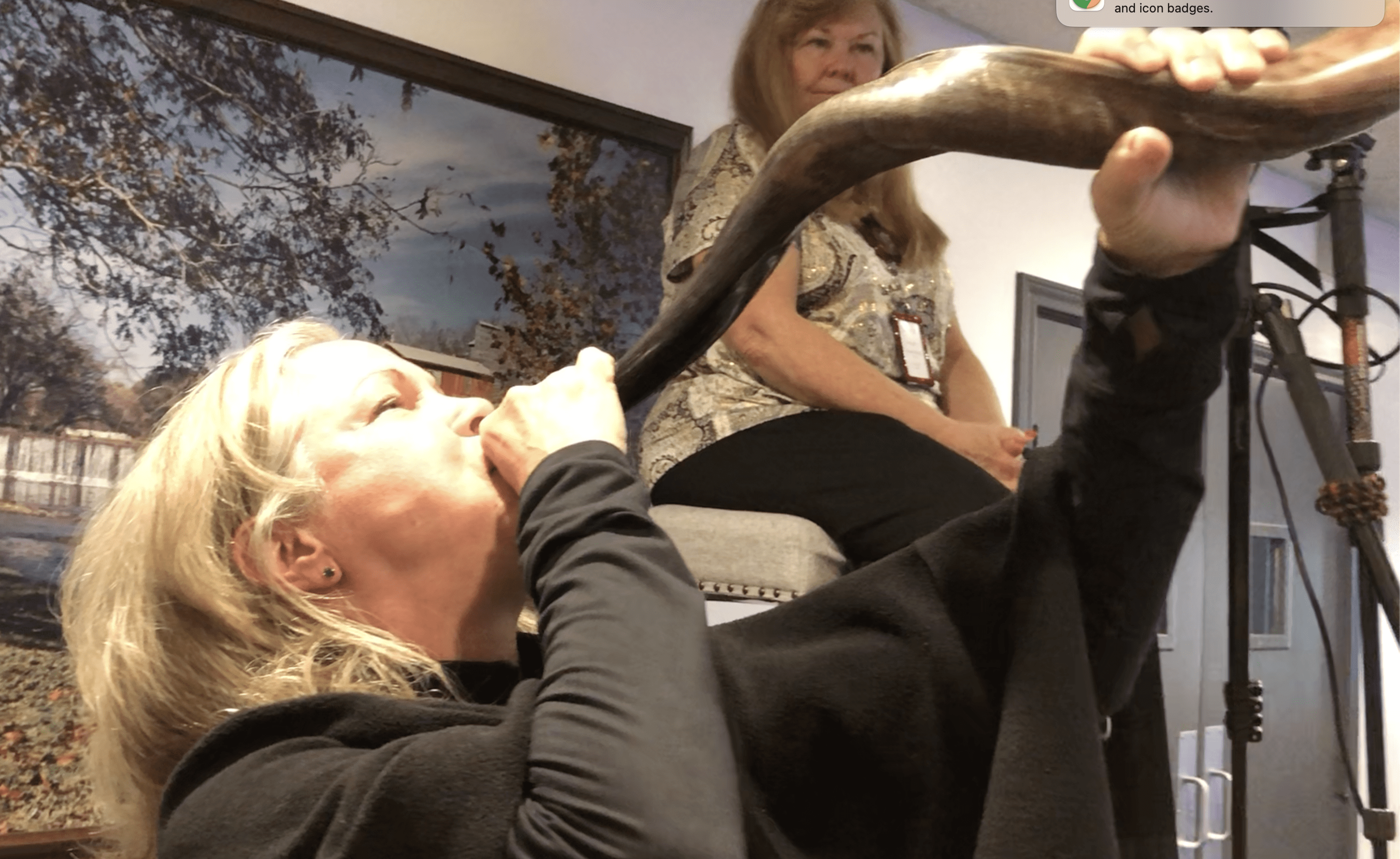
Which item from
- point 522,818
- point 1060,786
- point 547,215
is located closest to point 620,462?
point 522,818

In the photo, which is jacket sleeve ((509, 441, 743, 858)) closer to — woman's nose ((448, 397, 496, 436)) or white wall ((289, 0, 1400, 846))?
woman's nose ((448, 397, 496, 436))

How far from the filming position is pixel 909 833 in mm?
681

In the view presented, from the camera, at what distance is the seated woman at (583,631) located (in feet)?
1.90

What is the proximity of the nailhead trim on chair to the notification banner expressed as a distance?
0.66m

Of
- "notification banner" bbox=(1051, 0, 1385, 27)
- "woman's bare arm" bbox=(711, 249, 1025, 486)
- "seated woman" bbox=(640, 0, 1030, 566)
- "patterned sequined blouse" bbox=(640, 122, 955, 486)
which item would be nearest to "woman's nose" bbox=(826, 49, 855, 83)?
"seated woman" bbox=(640, 0, 1030, 566)

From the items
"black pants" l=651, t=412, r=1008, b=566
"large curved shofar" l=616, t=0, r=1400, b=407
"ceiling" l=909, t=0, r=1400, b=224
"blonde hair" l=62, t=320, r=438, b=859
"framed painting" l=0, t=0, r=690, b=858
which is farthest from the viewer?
"ceiling" l=909, t=0, r=1400, b=224

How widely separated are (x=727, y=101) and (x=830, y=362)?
1.18m

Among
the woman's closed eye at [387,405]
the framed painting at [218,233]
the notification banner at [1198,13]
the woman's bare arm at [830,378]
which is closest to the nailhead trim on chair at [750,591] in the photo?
the woman's bare arm at [830,378]

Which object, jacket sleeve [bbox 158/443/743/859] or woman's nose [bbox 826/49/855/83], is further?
woman's nose [bbox 826/49/855/83]

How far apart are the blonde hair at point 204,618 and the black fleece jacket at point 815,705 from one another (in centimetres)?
13

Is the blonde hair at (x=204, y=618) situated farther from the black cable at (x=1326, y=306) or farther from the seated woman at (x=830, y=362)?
the black cable at (x=1326, y=306)

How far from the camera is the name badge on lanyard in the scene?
4.19 ft

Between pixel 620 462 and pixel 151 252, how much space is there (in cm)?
117

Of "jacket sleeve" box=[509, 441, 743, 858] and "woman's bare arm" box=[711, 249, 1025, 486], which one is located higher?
"woman's bare arm" box=[711, 249, 1025, 486]
